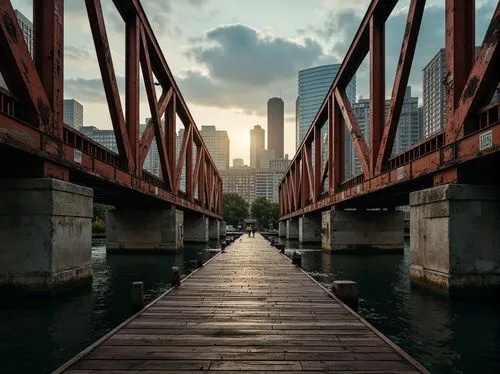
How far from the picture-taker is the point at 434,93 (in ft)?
169

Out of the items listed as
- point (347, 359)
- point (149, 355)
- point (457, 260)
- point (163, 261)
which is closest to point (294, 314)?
point (347, 359)

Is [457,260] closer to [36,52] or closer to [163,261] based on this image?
[36,52]

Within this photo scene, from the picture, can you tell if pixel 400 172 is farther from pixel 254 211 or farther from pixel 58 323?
pixel 254 211

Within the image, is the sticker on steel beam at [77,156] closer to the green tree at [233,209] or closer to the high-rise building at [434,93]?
the high-rise building at [434,93]

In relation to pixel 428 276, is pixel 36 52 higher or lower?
higher

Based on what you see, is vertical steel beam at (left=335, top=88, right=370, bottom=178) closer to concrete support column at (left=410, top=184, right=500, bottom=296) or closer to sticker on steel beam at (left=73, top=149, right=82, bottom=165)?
concrete support column at (left=410, top=184, right=500, bottom=296)

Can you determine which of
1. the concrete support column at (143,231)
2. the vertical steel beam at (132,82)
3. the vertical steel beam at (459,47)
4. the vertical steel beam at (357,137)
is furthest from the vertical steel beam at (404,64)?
the concrete support column at (143,231)

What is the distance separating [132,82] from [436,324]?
25.6 metres

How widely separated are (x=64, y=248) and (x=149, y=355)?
11.0 m

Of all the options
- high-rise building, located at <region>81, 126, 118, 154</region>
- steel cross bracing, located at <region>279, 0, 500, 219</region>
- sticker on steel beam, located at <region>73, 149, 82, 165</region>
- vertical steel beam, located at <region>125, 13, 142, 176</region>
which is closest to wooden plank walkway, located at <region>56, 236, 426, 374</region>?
steel cross bracing, located at <region>279, 0, 500, 219</region>

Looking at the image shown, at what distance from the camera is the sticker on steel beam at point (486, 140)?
1491cm

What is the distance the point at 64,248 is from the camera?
58.0 ft

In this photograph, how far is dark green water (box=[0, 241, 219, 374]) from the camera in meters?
10.2

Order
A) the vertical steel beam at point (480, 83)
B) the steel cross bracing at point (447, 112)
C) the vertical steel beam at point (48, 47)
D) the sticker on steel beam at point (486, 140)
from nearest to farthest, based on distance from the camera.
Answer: the sticker on steel beam at point (486, 140) < the vertical steel beam at point (480, 83) < the steel cross bracing at point (447, 112) < the vertical steel beam at point (48, 47)
